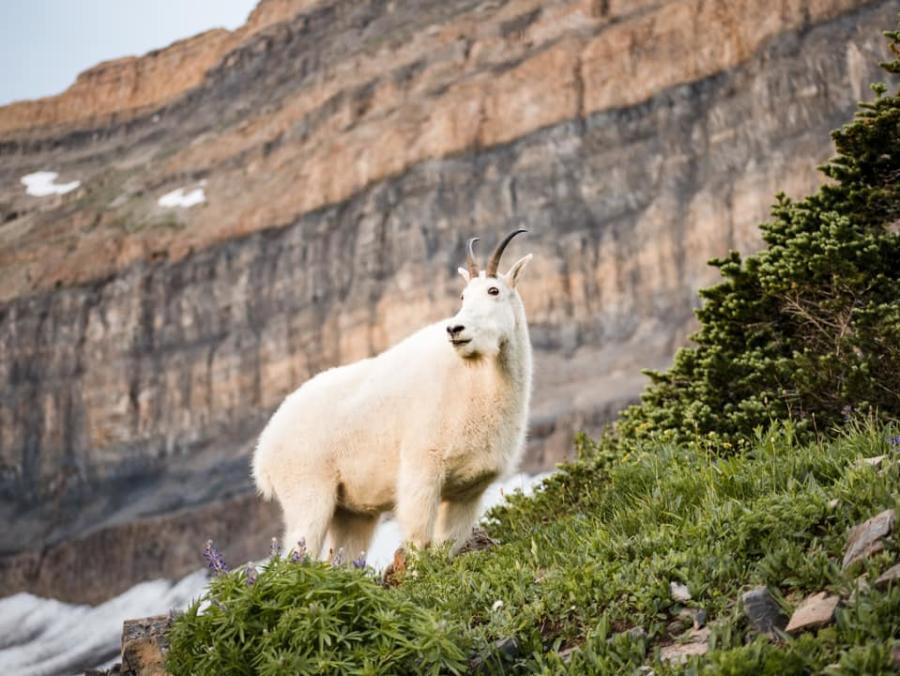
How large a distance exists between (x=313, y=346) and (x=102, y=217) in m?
20.6

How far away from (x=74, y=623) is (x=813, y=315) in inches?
1650

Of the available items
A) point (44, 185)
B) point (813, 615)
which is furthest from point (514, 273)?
point (44, 185)

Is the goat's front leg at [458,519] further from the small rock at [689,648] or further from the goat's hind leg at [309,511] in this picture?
the small rock at [689,648]

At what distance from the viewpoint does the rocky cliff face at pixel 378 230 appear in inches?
1625

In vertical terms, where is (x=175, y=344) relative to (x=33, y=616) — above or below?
above

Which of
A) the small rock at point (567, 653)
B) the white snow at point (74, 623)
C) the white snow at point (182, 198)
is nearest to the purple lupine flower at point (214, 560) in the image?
the small rock at point (567, 653)

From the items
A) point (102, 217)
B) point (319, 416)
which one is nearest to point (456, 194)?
point (102, 217)

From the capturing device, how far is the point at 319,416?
24.6 feet

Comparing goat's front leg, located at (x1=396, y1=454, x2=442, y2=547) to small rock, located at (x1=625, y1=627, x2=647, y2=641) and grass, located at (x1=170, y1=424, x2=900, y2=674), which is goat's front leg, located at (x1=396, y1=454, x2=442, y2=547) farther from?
small rock, located at (x1=625, y1=627, x2=647, y2=641)

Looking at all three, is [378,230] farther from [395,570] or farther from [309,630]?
[309,630]

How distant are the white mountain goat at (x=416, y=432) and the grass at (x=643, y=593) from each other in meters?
1.24

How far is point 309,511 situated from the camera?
7.22 meters

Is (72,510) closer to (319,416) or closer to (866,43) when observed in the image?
(866,43)

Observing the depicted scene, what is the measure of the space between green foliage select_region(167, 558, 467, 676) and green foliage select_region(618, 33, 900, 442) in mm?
Answer: 4330
